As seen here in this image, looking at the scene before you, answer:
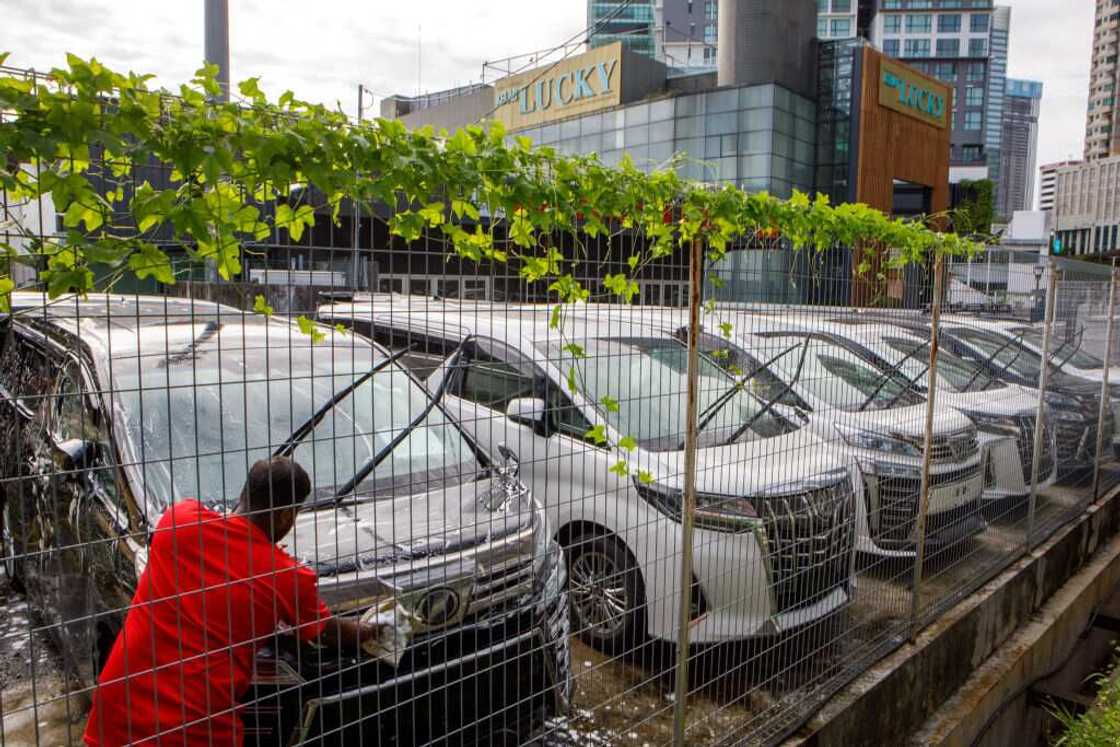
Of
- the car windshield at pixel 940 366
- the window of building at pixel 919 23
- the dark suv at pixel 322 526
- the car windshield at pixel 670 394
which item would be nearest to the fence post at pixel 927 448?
the car windshield at pixel 940 366

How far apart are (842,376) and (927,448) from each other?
0.72 m

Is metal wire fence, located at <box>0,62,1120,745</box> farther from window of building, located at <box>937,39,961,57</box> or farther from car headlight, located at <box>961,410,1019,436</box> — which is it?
window of building, located at <box>937,39,961,57</box>

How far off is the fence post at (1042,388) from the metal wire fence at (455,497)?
1.45 m

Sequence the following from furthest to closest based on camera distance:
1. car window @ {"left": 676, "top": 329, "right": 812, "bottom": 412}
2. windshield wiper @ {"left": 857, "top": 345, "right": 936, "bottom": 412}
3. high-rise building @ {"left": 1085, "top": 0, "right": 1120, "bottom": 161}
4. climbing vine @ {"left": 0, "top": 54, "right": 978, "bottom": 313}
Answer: high-rise building @ {"left": 1085, "top": 0, "right": 1120, "bottom": 161}, windshield wiper @ {"left": 857, "top": 345, "right": 936, "bottom": 412}, car window @ {"left": 676, "top": 329, "right": 812, "bottom": 412}, climbing vine @ {"left": 0, "top": 54, "right": 978, "bottom": 313}

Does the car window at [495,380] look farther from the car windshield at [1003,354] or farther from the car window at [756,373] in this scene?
the car windshield at [1003,354]

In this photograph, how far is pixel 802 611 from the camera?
13.4 ft

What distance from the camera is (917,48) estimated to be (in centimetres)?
11481

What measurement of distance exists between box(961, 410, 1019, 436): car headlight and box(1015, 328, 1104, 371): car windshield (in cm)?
67

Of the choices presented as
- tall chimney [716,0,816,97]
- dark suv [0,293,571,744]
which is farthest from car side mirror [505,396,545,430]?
tall chimney [716,0,816,97]

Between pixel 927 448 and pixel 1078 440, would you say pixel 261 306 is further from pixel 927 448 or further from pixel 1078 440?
pixel 1078 440

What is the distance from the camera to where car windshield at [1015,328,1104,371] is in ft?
22.5

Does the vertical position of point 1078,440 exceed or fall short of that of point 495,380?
it falls short

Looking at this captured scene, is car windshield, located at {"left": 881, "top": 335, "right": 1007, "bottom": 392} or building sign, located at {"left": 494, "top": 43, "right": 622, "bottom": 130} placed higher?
building sign, located at {"left": 494, "top": 43, "right": 622, "bottom": 130}

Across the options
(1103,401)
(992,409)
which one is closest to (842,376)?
(992,409)
